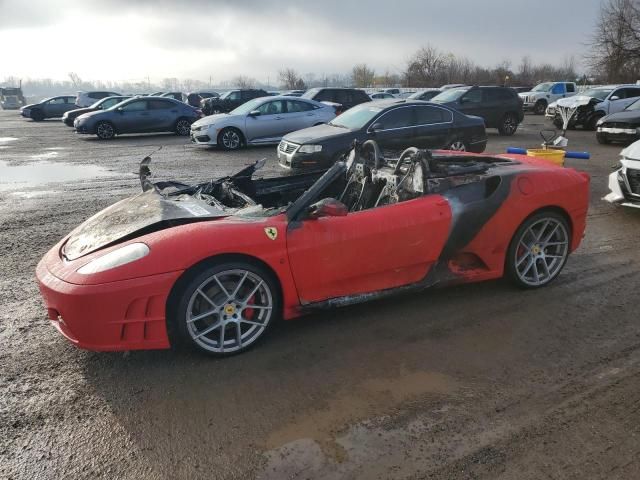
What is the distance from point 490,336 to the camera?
341 cm

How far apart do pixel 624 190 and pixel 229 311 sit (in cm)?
558

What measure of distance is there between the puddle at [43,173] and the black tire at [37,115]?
19.2 meters

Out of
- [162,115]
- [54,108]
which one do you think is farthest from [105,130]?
[54,108]

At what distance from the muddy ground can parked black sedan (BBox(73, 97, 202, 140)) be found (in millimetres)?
14218

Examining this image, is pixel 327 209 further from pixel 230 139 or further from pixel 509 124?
pixel 509 124

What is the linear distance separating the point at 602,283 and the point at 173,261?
3.65m

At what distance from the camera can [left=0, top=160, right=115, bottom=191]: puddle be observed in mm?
9508

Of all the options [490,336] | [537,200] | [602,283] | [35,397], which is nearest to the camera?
[35,397]

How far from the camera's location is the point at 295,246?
3.18 metres

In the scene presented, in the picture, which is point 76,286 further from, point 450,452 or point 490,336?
point 490,336

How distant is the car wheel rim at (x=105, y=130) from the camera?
17016 millimetres

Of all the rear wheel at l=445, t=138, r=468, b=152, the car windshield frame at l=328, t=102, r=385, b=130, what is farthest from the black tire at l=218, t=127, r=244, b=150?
the rear wheel at l=445, t=138, r=468, b=152

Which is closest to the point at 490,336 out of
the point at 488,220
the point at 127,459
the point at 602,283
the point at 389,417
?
the point at 488,220

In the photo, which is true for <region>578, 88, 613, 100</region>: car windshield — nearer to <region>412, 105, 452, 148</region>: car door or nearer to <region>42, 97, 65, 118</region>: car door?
<region>412, 105, 452, 148</region>: car door
